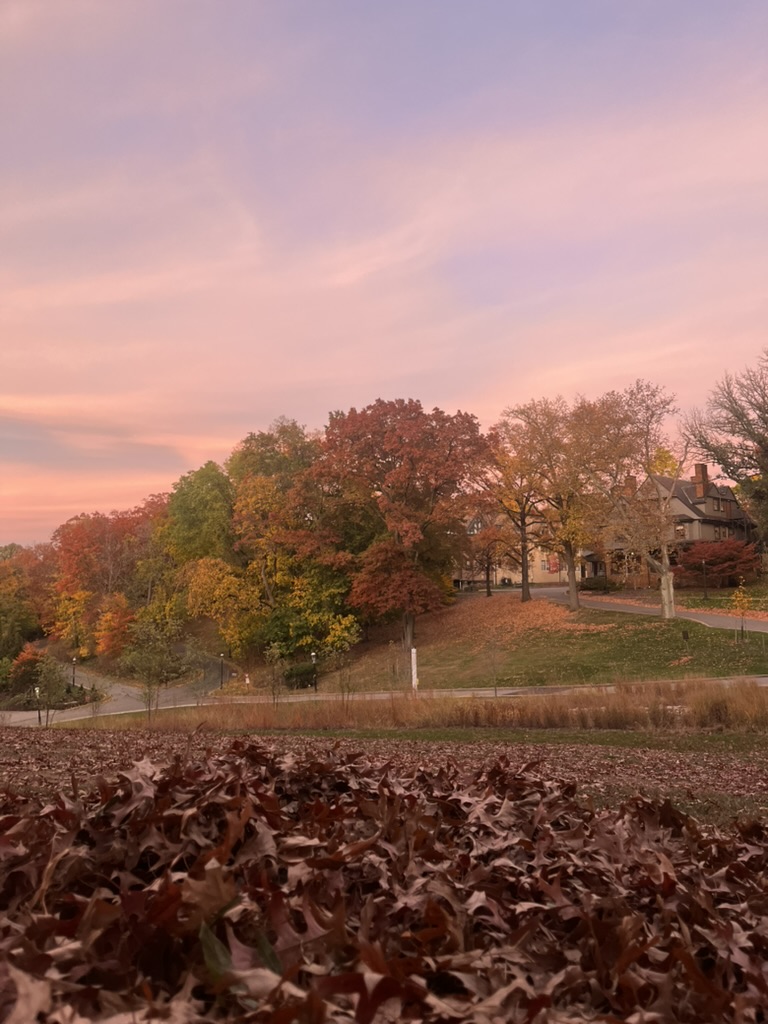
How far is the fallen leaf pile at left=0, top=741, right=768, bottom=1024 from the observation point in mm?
1736

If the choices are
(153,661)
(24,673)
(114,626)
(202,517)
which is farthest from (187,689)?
(153,661)

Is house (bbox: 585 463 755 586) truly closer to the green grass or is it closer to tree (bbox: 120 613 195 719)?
the green grass

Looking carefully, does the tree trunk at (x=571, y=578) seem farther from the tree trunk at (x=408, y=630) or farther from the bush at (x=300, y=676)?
the bush at (x=300, y=676)

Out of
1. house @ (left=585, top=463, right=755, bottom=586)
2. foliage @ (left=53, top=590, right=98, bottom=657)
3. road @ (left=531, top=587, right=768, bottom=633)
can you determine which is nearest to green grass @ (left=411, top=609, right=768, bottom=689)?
road @ (left=531, top=587, right=768, bottom=633)

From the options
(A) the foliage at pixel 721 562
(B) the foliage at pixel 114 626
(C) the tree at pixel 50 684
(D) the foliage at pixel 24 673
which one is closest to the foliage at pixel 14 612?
(B) the foliage at pixel 114 626

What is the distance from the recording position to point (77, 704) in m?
37.8

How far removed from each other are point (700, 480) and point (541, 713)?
53.0m

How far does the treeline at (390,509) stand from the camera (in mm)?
40750

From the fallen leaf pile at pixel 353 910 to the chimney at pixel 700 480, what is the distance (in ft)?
211

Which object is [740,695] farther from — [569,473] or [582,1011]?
[569,473]

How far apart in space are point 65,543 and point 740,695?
47050mm

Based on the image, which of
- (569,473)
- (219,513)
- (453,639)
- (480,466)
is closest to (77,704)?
(219,513)

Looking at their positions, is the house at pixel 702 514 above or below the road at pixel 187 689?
above

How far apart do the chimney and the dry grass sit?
4830 centimetres
